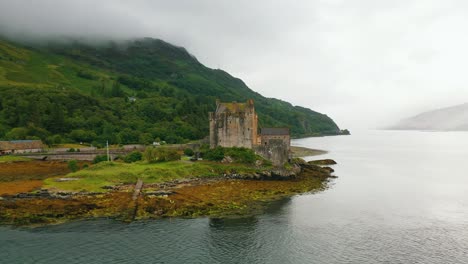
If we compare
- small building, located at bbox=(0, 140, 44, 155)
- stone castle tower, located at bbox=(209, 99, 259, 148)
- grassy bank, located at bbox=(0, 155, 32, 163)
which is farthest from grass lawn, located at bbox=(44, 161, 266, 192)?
small building, located at bbox=(0, 140, 44, 155)

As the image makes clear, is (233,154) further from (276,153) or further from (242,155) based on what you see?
(276,153)

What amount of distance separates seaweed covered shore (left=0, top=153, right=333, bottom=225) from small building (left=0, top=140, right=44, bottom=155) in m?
13.9

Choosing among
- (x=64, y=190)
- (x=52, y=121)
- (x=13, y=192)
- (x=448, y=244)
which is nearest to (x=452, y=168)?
(x=448, y=244)

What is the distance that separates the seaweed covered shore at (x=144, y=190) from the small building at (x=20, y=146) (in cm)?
1387

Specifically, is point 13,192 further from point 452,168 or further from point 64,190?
point 452,168

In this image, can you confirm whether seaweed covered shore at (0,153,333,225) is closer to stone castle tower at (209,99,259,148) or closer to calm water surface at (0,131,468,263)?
calm water surface at (0,131,468,263)

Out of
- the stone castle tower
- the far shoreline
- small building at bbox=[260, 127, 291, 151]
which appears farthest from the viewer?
the far shoreline

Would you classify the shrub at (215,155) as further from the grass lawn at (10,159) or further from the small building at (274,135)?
the grass lawn at (10,159)

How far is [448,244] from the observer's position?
40.1 metres

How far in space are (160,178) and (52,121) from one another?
252 feet

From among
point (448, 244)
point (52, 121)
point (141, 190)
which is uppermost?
point (52, 121)

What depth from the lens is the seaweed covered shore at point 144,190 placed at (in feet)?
161

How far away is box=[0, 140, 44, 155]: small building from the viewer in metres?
94.2

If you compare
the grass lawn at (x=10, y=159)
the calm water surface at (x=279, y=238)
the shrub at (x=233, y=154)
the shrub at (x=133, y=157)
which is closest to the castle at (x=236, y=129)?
the shrub at (x=233, y=154)
